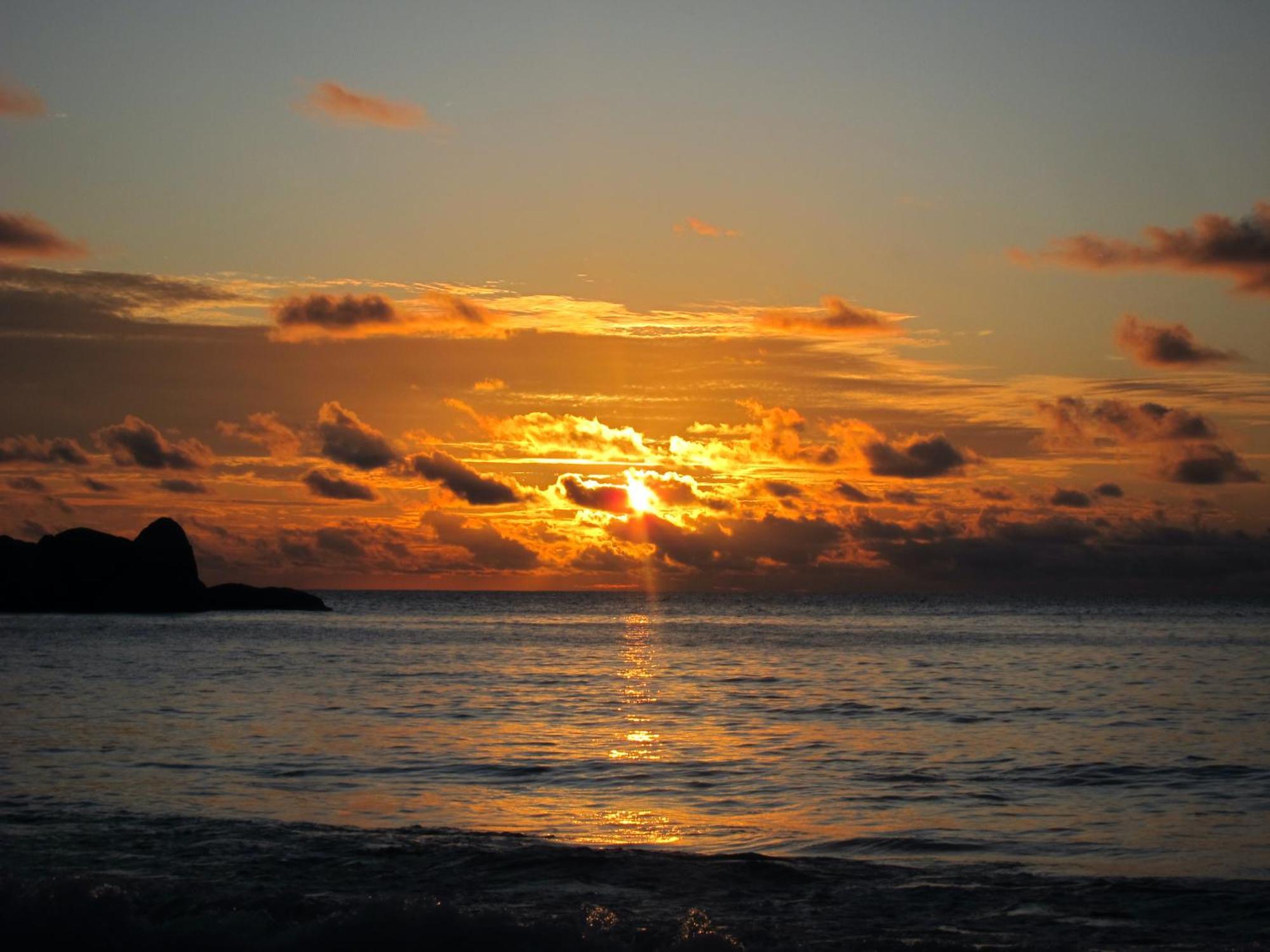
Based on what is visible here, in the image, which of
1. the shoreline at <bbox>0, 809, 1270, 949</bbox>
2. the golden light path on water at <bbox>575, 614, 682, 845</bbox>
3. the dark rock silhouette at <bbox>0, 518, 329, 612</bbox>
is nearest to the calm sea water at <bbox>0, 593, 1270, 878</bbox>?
the golden light path on water at <bbox>575, 614, 682, 845</bbox>

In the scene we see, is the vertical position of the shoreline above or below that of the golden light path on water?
above

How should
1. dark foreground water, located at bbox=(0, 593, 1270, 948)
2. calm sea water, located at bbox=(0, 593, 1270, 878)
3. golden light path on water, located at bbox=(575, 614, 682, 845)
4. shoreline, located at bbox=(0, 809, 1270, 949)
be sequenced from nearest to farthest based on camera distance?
shoreline, located at bbox=(0, 809, 1270, 949) < dark foreground water, located at bbox=(0, 593, 1270, 948) < golden light path on water, located at bbox=(575, 614, 682, 845) < calm sea water, located at bbox=(0, 593, 1270, 878)

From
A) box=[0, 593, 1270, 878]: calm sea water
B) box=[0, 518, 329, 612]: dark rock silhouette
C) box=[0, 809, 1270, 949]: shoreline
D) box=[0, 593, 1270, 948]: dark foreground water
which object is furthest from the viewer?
box=[0, 518, 329, 612]: dark rock silhouette

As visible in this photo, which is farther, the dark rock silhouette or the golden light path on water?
the dark rock silhouette

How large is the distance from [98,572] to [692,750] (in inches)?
5560

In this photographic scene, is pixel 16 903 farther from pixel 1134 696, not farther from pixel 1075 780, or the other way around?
pixel 1134 696

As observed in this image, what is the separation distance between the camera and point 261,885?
15.9 metres

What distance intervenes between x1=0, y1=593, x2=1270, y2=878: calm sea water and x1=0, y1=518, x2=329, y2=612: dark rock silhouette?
87.3 metres

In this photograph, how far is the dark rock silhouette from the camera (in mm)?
150750

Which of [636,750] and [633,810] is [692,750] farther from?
[633,810]

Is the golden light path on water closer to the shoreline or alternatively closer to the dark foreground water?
the dark foreground water

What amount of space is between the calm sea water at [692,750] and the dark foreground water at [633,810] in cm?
14

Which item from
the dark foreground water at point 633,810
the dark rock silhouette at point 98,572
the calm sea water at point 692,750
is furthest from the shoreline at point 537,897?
the dark rock silhouette at point 98,572

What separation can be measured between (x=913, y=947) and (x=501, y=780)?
13.4m
